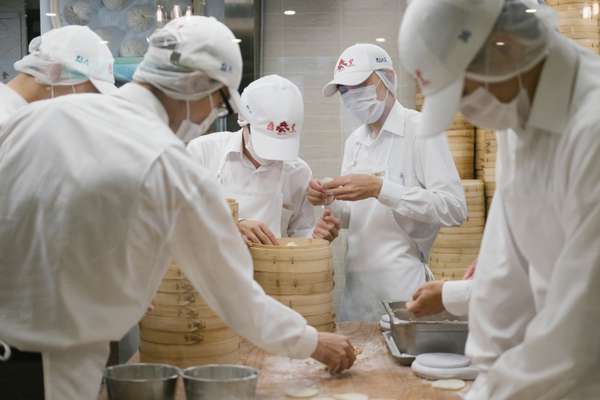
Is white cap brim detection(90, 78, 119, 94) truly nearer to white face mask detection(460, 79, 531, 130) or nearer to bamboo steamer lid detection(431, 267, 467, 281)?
white face mask detection(460, 79, 531, 130)

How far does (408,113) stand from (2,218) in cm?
249

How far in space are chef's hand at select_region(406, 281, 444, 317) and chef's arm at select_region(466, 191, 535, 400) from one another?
380 millimetres

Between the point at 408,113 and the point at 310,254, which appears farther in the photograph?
the point at 408,113

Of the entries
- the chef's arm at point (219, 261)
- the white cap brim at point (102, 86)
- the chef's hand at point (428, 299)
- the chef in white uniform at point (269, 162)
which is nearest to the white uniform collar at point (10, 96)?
the white cap brim at point (102, 86)

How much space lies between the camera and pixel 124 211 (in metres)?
2.12

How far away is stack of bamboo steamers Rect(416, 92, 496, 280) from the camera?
530 centimetres

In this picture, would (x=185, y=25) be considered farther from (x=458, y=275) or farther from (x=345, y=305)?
(x=458, y=275)

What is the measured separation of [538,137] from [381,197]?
1.95 meters

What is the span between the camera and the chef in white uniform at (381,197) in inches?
154

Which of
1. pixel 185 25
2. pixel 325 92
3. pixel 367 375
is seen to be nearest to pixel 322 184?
pixel 325 92

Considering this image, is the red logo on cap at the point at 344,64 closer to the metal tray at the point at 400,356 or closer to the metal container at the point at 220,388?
the metal tray at the point at 400,356

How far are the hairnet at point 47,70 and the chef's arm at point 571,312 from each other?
2432 mm

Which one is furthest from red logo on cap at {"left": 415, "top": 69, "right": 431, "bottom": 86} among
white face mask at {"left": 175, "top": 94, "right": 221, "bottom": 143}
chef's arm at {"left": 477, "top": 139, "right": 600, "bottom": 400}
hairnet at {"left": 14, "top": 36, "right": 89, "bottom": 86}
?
hairnet at {"left": 14, "top": 36, "right": 89, "bottom": 86}

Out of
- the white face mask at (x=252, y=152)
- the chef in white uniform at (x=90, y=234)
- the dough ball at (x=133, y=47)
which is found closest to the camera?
the chef in white uniform at (x=90, y=234)
